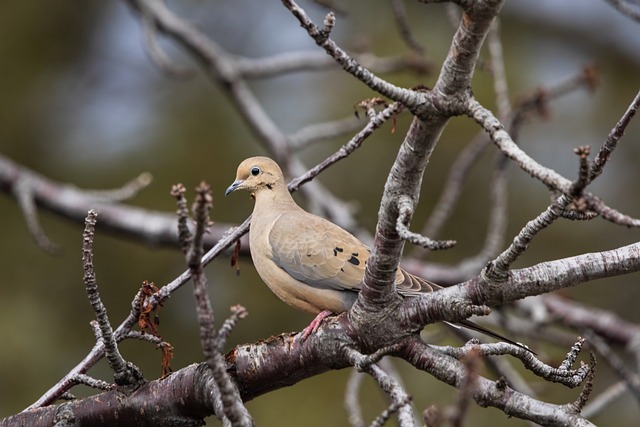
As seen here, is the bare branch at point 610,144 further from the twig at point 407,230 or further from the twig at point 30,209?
the twig at point 30,209

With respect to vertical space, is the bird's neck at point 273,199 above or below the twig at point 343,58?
above

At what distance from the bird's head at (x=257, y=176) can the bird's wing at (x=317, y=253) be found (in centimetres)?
43

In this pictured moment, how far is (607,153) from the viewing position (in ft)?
6.45

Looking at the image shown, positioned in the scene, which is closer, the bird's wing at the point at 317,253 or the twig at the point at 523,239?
the twig at the point at 523,239

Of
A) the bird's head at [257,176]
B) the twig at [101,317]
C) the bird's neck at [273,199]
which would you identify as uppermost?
the bird's head at [257,176]

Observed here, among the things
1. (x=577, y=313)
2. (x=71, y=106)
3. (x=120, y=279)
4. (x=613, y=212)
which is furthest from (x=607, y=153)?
(x=71, y=106)

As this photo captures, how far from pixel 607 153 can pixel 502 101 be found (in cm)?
299

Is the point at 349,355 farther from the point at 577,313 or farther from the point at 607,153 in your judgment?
the point at 577,313

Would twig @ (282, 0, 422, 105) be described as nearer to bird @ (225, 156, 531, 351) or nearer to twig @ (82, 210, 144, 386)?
twig @ (82, 210, 144, 386)

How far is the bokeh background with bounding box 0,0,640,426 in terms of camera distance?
21.1 ft

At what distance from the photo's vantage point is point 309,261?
12.7 feet

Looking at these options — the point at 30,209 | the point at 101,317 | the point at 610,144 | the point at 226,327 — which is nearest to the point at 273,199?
the point at 30,209

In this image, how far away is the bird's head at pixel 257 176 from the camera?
4.58 m

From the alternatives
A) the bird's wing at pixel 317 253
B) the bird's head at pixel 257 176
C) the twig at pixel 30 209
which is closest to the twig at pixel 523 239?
the bird's wing at pixel 317 253
